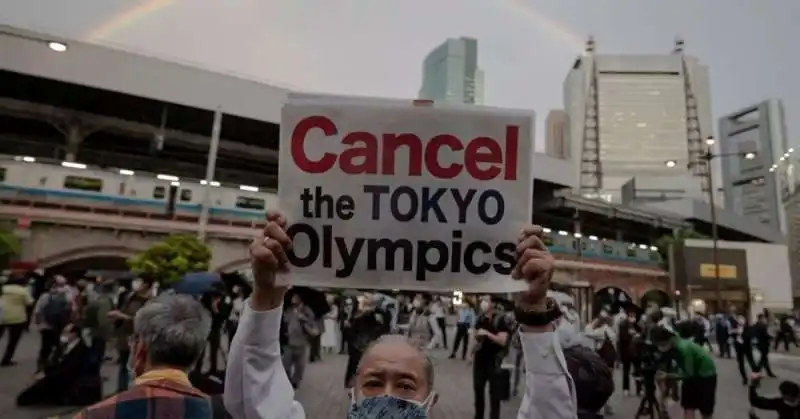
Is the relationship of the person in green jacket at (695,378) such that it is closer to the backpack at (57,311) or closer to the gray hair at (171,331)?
the gray hair at (171,331)

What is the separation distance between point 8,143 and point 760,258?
167 feet

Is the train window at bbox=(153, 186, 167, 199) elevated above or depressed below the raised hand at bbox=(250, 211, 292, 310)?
above

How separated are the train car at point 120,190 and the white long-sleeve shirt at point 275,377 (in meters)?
31.8

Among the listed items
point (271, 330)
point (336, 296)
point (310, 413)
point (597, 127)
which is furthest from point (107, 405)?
point (597, 127)

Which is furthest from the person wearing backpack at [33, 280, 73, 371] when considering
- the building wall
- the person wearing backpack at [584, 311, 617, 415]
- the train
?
the building wall

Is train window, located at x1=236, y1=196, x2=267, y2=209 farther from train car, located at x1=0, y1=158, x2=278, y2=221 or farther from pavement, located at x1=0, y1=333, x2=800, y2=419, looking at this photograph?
pavement, located at x1=0, y1=333, x2=800, y2=419

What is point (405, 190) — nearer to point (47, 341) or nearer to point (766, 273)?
point (47, 341)

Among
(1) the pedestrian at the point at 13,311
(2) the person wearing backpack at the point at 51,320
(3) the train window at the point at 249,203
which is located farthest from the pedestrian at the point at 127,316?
(3) the train window at the point at 249,203

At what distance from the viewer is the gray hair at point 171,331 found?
2.26 m

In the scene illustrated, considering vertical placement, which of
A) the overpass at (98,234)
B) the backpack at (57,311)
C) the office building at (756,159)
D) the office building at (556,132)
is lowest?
the backpack at (57,311)

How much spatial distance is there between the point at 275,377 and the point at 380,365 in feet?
1.16

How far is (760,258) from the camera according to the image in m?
44.0

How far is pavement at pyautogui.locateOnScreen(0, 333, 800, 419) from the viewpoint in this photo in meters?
8.05

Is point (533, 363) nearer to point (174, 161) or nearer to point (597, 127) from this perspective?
point (174, 161)
